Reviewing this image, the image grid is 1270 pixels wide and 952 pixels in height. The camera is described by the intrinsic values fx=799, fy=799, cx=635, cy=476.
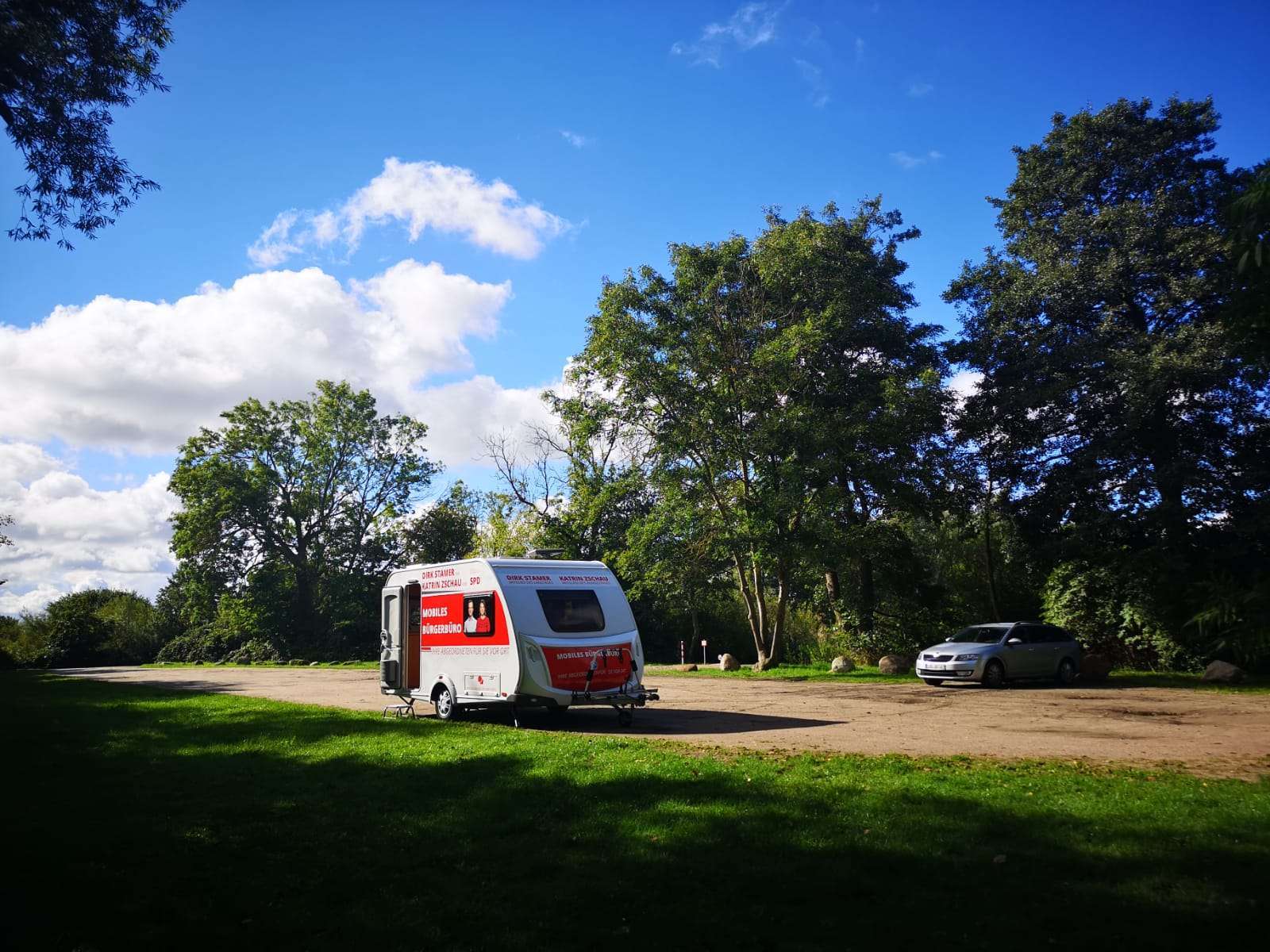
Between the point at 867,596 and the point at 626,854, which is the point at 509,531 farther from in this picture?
the point at 626,854

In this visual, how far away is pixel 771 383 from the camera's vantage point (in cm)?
2577

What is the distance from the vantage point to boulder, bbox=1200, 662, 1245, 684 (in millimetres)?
19922

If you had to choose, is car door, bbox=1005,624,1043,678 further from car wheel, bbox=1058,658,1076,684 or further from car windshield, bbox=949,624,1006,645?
car wheel, bbox=1058,658,1076,684

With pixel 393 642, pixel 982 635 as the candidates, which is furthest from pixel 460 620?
pixel 982 635

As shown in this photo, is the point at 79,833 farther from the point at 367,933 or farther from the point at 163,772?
the point at 367,933

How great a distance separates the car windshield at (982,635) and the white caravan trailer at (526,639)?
10475mm

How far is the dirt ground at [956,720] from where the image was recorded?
1012 cm

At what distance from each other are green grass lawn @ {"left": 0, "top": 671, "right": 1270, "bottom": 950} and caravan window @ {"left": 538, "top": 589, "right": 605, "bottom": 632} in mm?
3837

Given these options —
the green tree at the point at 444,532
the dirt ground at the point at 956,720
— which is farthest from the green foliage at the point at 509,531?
the dirt ground at the point at 956,720

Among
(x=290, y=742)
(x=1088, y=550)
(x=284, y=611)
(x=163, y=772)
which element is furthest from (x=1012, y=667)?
(x=284, y=611)

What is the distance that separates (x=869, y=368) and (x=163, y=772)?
2494cm

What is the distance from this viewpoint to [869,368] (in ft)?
94.0

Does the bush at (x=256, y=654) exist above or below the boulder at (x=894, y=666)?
below

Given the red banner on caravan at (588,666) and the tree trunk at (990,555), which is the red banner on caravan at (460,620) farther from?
the tree trunk at (990,555)
